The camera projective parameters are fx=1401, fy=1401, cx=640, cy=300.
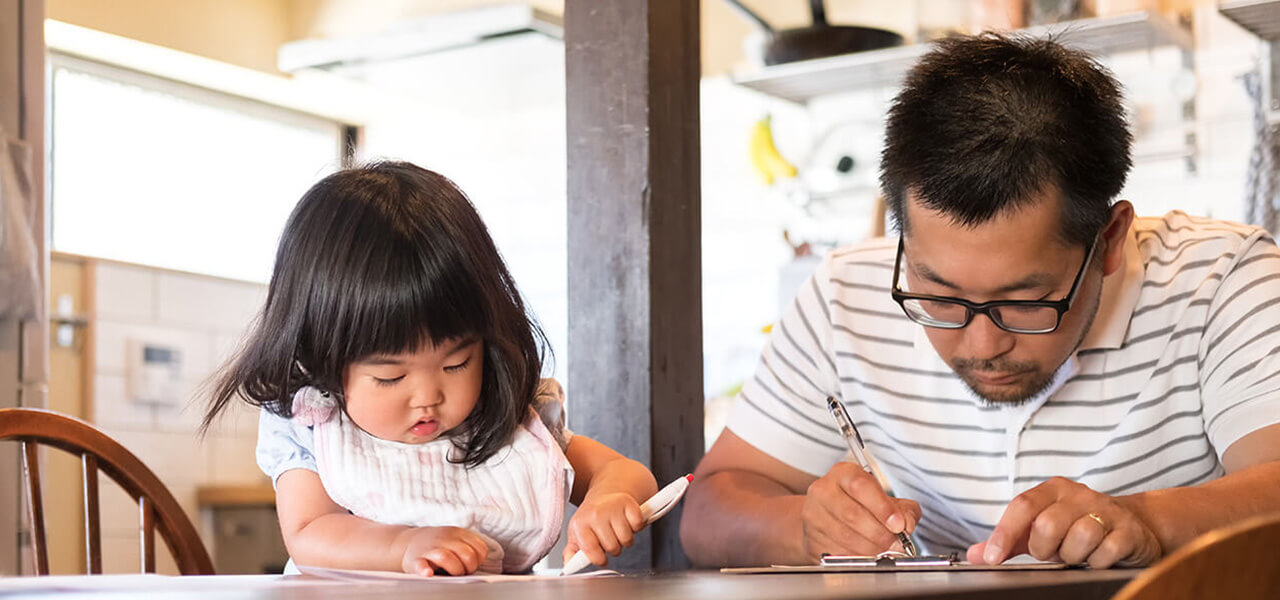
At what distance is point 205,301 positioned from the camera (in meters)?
4.51

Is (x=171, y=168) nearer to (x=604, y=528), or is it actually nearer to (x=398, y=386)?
(x=398, y=386)

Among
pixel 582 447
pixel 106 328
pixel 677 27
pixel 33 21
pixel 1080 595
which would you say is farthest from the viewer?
pixel 106 328

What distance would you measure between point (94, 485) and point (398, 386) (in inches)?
16.0

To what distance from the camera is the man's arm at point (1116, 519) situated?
1.24 metres

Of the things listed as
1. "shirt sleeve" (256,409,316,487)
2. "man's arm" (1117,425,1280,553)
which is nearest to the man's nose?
"man's arm" (1117,425,1280,553)

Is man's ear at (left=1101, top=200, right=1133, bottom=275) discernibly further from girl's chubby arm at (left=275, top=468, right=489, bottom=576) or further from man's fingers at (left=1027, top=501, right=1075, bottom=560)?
girl's chubby arm at (left=275, top=468, right=489, bottom=576)

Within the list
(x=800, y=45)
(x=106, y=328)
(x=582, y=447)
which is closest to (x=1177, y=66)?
(x=800, y=45)

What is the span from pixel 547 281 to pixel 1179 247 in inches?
131

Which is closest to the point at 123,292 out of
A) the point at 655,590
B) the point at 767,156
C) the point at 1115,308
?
the point at 767,156

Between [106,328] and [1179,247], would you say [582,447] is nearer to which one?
[1179,247]

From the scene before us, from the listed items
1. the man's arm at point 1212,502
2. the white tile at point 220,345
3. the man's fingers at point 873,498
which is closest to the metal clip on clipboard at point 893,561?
the man's fingers at point 873,498

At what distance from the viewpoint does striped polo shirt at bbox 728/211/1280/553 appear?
1.65 meters

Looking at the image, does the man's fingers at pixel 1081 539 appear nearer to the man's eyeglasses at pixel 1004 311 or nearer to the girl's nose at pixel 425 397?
the man's eyeglasses at pixel 1004 311

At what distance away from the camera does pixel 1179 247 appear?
5.74ft
